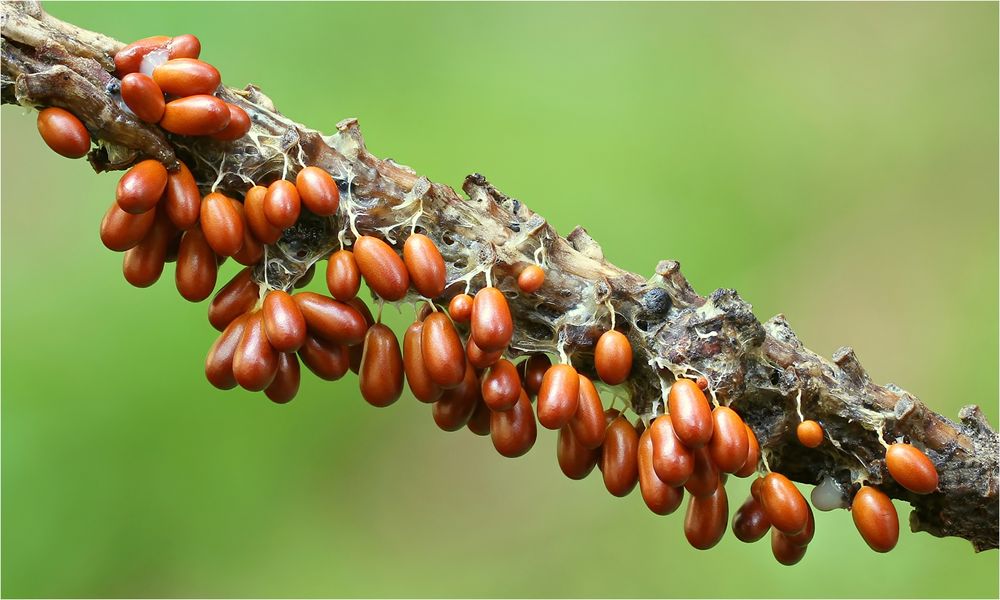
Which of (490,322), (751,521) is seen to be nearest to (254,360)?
(490,322)

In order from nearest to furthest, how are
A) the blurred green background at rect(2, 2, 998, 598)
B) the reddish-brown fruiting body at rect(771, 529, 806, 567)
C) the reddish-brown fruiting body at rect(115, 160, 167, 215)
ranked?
1. the reddish-brown fruiting body at rect(115, 160, 167, 215)
2. the reddish-brown fruiting body at rect(771, 529, 806, 567)
3. the blurred green background at rect(2, 2, 998, 598)

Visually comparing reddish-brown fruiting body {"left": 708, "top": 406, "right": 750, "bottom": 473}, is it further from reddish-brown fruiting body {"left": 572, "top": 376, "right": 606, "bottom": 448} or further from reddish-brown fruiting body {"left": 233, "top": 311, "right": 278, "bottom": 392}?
reddish-brown fruiting body {"left": 233, "top": 311, "right": 278, "bottom": 392}

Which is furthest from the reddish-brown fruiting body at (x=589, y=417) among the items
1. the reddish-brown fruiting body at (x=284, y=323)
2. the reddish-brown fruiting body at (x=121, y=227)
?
the reddish-brown fruiting body at (x=121, y=227)

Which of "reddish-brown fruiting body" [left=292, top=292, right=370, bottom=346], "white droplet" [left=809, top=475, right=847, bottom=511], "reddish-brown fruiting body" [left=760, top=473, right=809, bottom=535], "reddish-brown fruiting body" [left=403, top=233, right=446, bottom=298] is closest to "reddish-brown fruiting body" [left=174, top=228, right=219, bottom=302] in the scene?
"reddish-brown fruiting body" [left=292, top=292, right=370, bottom=346]

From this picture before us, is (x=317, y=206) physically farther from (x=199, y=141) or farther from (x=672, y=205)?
(x=672, y=205)

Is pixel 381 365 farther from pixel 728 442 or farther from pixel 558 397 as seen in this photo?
pixel 728 442

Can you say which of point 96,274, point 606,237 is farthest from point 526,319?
point 96,274
